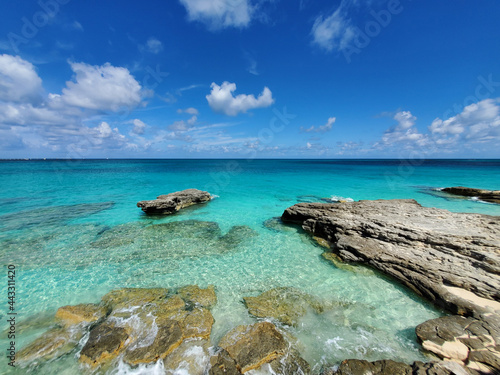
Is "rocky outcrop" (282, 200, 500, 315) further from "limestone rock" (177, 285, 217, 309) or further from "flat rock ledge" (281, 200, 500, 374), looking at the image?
"limestone rock" (177, 285, 217, 309)

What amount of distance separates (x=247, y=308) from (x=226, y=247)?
4.25m

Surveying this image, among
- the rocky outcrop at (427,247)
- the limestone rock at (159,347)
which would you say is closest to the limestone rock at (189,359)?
the limestone rock at (159,347)

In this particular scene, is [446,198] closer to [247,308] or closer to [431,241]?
[431,241]

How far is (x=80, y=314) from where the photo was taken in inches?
226

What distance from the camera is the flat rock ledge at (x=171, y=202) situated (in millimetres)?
15148

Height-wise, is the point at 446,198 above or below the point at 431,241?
below

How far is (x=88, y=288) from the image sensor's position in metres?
7.07

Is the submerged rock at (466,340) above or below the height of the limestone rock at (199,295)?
above

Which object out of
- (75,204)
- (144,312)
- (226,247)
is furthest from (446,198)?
(75,204)

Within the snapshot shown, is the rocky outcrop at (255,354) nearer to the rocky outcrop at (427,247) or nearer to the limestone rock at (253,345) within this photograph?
the limestone rock at (253,345)

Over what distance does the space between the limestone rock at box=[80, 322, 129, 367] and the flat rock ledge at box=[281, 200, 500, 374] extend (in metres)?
4.95

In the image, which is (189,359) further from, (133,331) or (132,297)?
(132,297)

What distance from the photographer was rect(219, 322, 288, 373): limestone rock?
4389 millimetres

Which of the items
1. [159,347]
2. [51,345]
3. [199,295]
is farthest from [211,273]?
[51,345]
